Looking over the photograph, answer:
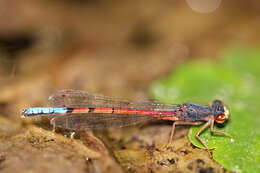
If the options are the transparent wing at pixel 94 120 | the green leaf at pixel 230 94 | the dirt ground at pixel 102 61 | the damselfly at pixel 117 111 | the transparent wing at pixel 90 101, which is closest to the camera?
the dirt ground at pixel 102 61

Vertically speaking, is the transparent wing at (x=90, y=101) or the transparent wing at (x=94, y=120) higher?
the transparent wing at (x=90, y=101)

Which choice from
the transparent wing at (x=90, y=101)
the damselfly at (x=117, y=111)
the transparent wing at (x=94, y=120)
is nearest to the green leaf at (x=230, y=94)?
the damselfly at (x=117, y=111)

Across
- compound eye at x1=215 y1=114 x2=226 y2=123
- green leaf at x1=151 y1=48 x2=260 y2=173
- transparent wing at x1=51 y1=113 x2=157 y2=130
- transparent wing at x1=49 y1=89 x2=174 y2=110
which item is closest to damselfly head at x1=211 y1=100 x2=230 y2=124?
compound eye at x1=215 y1=114 x2=226 y2=123

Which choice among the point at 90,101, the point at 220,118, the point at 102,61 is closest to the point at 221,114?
the point at 220,118

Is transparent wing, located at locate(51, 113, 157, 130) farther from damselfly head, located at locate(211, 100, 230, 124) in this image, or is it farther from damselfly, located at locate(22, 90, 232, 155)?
damselfly head, located at locate(211, 100, 230, 124)

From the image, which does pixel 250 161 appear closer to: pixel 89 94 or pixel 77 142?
pixel 77 142

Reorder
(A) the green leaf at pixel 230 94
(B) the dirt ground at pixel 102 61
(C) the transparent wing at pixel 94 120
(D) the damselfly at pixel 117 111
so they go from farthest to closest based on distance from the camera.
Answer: (D) the damselfly at pixel 117 111, (C) the transparent wing at pixel 94 120, (A) the green leaf at pixel 230 94, (B) the dirt ground at pixel 102 61

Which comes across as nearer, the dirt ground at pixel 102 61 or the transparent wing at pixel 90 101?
the dirt ground at pixel 102 61

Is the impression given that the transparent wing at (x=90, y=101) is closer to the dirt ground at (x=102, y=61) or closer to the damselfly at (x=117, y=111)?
the damselfly at (x=117, y=111)
